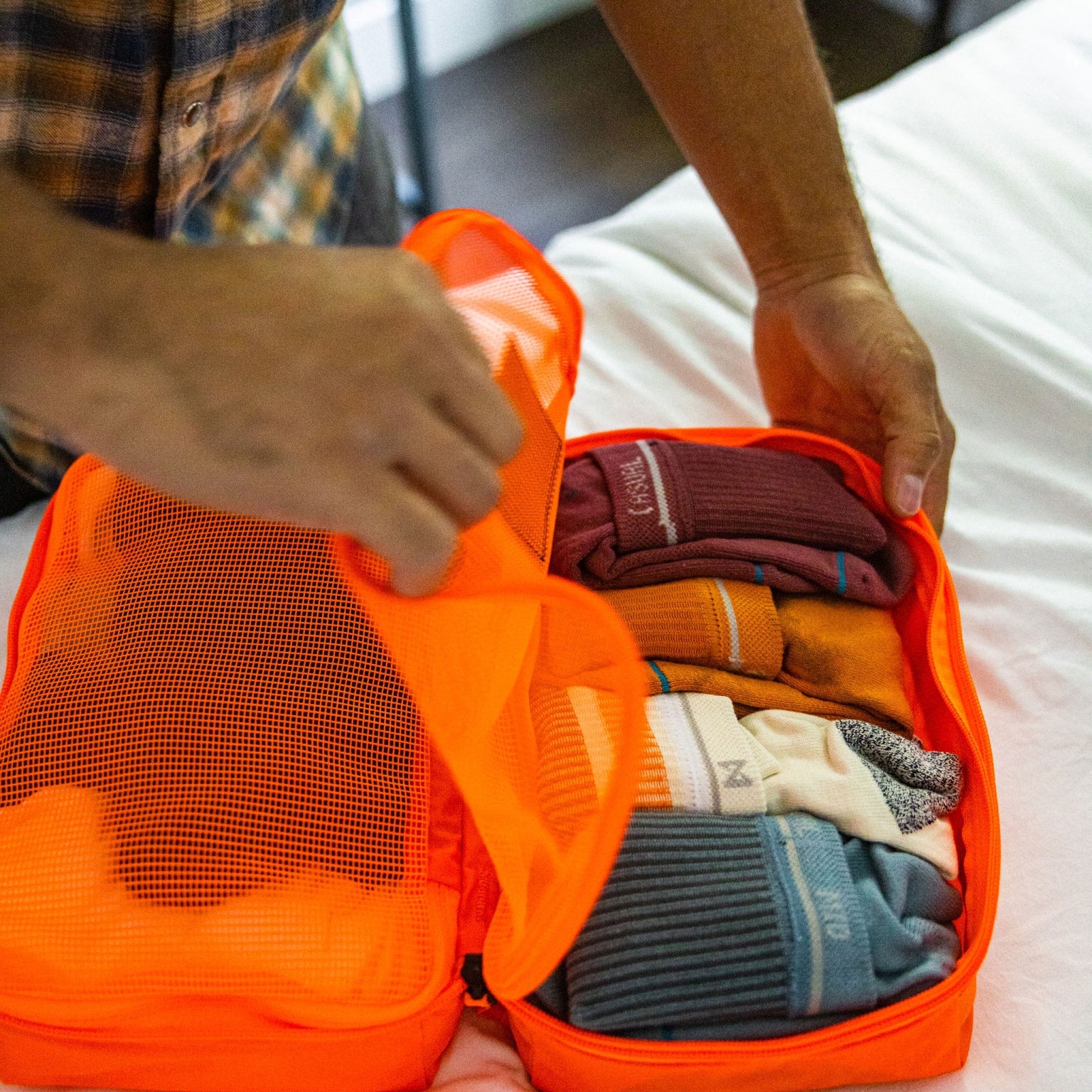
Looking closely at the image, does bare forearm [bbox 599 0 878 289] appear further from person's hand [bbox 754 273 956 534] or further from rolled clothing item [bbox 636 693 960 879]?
rolled clothing item [bbox 636 693 960 879]

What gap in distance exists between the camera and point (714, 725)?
0.64m

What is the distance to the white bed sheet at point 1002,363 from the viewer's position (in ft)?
2.20

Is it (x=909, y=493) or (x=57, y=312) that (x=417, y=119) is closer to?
(x=909, y=493)

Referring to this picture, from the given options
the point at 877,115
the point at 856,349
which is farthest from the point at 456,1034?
the point at 877,115

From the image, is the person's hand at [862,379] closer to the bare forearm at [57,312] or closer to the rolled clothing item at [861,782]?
the rolled clothing item at [861,782]

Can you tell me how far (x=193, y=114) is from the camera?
2.25 feet

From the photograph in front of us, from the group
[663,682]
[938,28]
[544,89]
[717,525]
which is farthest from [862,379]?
[544,89]

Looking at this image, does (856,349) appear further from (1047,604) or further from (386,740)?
(386,740)

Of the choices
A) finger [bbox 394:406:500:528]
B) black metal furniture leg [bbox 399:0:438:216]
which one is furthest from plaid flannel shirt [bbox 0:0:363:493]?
black metal furniture leg [bbox 399:0:438:216]

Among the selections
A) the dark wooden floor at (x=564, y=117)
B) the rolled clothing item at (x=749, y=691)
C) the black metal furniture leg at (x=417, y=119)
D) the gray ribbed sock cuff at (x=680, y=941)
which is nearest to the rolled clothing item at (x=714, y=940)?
the gray ribbed sock cuff at (x=680, y=941)

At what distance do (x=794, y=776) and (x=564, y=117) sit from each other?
6.11ft

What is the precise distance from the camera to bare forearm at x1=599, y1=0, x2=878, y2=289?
2.57ft

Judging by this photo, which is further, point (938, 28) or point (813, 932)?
point (938, 28)

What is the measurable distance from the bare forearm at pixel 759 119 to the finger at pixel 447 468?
1.73 ft
